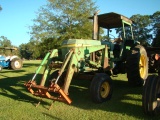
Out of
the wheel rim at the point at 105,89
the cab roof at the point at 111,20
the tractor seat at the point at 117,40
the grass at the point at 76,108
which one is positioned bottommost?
the grass at the point at 76,108

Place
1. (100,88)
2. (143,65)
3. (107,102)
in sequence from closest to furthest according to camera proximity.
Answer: (100,88) → (107,102) → (143,65)

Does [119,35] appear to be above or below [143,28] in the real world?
below

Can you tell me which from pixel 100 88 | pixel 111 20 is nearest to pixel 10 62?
pixel 111 20

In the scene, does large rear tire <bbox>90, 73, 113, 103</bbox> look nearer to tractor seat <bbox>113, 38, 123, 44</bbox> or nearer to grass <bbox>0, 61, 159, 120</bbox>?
grass <bbox>0, 61, 159, 120</bbox>

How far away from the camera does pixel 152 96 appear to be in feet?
15.8

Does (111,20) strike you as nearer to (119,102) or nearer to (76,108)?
(119,102)

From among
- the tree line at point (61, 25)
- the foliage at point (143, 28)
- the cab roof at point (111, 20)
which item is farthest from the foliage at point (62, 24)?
the foliage at point (143, 28)

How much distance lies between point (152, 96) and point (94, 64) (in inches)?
116

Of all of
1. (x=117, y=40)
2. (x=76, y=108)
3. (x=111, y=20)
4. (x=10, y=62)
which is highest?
(x=111, y=20)

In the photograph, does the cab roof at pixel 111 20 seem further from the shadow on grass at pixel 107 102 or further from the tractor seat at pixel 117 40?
the shadow on grass at pixel 107 102

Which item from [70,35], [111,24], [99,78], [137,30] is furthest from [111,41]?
[137,30]

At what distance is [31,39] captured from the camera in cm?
1962

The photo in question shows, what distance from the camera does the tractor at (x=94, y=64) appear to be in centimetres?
620

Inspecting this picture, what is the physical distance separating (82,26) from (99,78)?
12.8 metres
